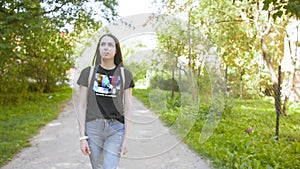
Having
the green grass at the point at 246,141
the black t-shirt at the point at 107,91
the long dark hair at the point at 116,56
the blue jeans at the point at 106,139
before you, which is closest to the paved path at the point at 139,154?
the green grass at the point at 246,141

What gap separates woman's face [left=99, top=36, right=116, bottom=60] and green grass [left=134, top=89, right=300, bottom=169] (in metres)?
1.12

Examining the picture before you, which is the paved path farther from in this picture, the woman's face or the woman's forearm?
the woman's face

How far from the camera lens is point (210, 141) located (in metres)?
5.86

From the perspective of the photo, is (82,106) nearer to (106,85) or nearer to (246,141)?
(106,85)

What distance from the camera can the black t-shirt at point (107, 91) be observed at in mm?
2588

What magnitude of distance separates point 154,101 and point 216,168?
4.24 ft

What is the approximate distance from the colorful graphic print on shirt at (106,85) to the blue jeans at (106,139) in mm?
208

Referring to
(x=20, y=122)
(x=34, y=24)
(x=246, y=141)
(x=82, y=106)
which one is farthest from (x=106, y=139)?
(x=20, y=122)

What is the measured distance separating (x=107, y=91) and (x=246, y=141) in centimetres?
373

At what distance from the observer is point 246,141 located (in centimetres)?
569

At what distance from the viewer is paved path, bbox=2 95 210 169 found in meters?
3.83

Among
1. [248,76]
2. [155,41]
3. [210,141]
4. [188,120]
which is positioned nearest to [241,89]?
[248,76]

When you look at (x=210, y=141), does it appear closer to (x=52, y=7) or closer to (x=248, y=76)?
(x=52, y=7)

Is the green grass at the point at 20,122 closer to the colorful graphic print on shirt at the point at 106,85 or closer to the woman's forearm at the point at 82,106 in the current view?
the woman's forearm at the point at 82,106
